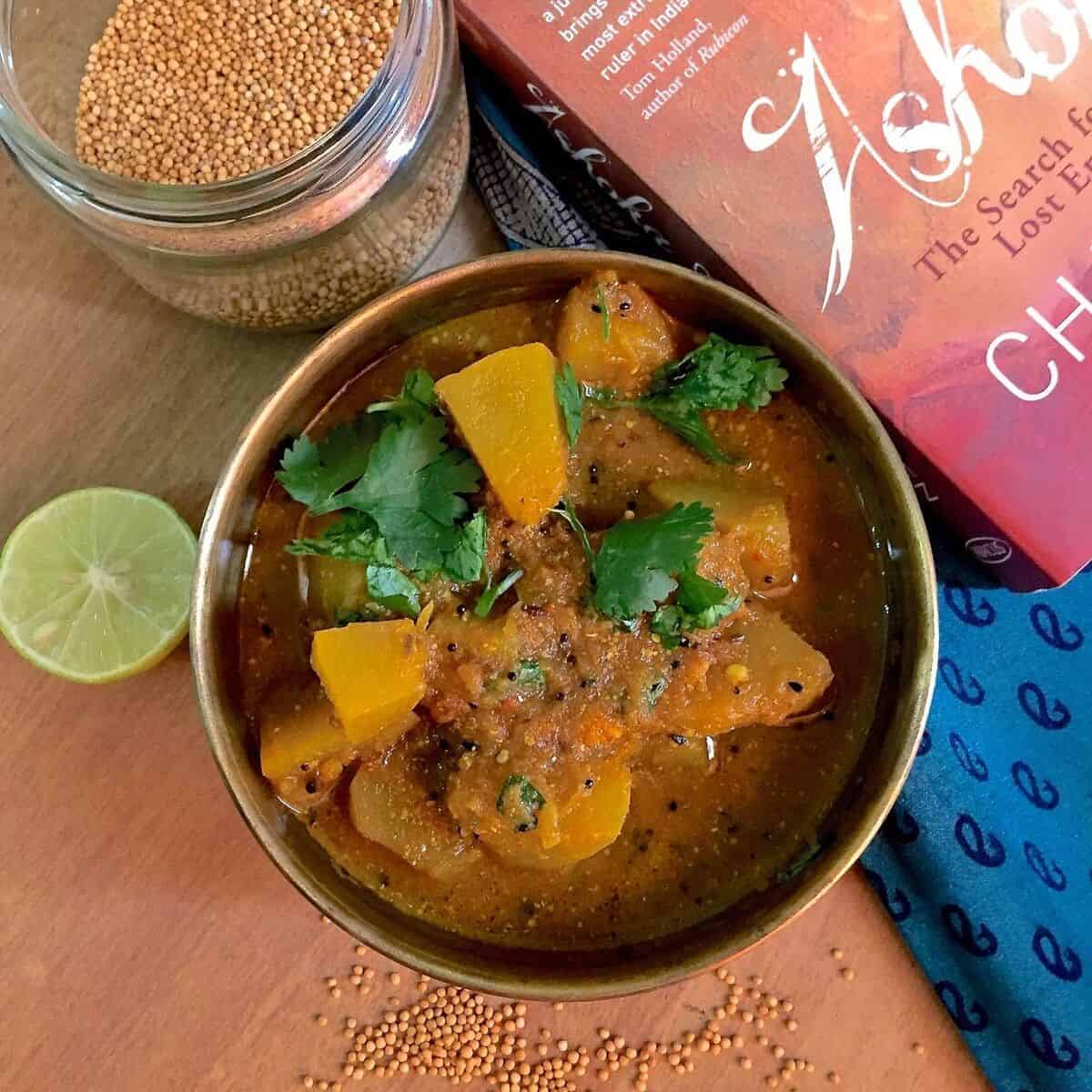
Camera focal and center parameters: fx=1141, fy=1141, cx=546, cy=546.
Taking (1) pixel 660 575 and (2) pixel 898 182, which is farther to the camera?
(2) pixel 898 182

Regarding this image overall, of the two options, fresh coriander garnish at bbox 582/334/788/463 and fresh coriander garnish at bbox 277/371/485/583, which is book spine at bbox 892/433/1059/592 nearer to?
fresh coriander garnish at bbox 582/334/788/463

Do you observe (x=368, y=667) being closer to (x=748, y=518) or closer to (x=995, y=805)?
(x=748, y=518)

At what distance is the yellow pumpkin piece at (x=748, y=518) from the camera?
1.22 metres

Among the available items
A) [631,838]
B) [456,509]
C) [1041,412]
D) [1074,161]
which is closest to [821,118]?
[1074,161]

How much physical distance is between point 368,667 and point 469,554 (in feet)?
0.50

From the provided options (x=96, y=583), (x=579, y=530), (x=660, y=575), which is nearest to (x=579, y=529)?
(x=579, y=530)

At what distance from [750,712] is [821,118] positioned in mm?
710

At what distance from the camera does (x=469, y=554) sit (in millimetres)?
1168

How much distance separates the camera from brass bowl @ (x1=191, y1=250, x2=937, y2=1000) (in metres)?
1.21

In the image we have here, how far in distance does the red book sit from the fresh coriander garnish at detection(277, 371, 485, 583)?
432 mm

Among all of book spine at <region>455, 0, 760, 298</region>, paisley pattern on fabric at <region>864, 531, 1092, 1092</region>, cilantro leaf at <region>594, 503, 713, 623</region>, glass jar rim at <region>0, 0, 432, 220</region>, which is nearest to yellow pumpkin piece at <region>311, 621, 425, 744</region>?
cilantro leaf at <region>594, 503, 713, 623</region>

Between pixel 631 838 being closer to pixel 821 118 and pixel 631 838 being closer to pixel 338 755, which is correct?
pixel 338 755

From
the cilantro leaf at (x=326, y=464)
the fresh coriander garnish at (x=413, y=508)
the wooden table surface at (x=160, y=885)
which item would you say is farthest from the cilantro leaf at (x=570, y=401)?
the wooden table surface at (x=160, y=885)

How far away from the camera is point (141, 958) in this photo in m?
1.57
